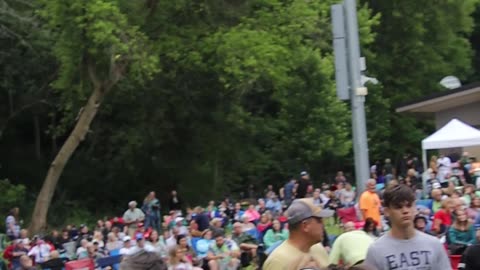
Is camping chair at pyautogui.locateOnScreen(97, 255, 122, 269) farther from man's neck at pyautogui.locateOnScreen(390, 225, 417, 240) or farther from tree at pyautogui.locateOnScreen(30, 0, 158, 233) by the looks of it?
man's neck at pyautogui.locateOnScreen(390, 225, 417, 240)

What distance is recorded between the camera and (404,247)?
4.96m

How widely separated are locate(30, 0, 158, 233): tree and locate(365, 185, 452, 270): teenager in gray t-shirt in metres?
23.3

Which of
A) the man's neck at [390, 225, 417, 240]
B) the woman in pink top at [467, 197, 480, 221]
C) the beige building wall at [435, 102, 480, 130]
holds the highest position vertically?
the beige building wall at [435, 102, 480, 130]

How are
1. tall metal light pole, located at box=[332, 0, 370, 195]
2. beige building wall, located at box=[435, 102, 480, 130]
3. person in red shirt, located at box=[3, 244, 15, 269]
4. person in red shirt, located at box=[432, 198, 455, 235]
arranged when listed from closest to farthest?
tall metal light pole, located at box=[332, 0, 370, 195] → person in red shirt, located at box=[432, 198, 455, 235] → person in red shirt, located at box=[3, 244, 15, 269] → beige building wall, located at box=[435, 102, 480, 130]

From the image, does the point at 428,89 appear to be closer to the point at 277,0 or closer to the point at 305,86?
the point at 305,86

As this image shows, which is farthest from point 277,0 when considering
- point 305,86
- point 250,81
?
point 305,86

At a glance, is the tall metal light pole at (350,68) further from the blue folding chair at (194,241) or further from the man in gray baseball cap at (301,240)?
the blue folding chair at (194,241)

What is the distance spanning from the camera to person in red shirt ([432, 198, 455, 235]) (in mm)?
14453

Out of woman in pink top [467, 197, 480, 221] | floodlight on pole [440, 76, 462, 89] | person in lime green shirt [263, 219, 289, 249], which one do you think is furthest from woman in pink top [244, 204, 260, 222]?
floodlight on pole [440, 76, 462, 89]

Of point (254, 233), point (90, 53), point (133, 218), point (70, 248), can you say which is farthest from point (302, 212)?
point (90, 53)

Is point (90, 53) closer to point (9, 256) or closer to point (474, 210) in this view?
point (9, 256)

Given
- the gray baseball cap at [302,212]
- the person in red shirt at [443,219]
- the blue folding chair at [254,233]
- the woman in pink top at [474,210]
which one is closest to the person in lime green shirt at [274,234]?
the blue folding chair at [254,233]

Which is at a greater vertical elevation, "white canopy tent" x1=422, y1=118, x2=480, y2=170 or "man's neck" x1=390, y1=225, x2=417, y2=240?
"white canopy tent" x1=422, y1=118, x2=480, y2=170

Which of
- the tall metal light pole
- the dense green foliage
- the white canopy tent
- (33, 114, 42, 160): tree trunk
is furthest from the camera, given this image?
(33, 114, 42, 160): tree trunk
